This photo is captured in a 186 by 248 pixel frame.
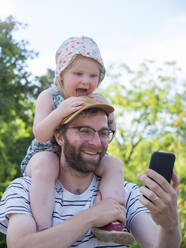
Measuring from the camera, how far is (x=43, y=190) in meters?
2.57

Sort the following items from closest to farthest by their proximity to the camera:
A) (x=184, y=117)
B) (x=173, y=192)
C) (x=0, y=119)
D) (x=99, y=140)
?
(x=173, y=192), (x=99, y=140), (x=0, y=119), (x=184, y=117)

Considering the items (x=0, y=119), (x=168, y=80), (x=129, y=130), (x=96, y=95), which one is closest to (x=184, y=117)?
(x=168, y=80)

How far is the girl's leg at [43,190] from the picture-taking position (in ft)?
8.28

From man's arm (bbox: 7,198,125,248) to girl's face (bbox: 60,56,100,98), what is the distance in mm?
1033

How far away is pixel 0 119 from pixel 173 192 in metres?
10.3

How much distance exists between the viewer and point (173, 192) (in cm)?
206

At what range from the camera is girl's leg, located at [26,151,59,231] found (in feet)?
8.28

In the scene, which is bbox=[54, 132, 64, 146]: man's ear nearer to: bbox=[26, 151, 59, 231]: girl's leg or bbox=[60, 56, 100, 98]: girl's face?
bbox=[26, 151, 59, 231]: girl's leg

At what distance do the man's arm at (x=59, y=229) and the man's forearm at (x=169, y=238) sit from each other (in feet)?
1.20

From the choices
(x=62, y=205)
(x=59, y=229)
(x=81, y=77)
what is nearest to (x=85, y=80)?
(x=81, y=77)

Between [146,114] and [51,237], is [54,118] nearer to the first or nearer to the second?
[51,237]

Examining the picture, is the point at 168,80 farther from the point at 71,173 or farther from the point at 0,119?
the point at 71,173

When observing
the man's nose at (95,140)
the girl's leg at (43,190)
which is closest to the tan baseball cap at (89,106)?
the man's nose at (95,140)

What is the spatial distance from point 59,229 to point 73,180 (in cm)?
59
